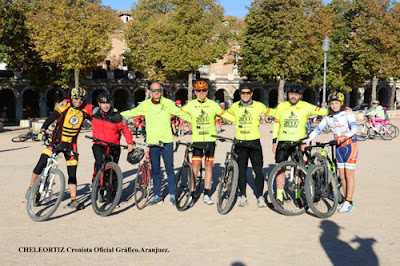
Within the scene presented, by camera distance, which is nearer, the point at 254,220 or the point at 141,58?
the point at 254,220

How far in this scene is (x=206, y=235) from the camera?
206 inches

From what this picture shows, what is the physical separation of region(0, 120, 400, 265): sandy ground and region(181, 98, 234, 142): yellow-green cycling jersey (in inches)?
47.3

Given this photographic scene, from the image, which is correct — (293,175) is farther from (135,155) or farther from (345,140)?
(135,155)

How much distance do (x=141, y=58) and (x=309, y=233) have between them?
36.0m

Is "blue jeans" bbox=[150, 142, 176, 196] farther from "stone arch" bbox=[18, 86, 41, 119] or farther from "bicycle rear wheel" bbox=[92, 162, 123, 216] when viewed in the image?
"stone arch" bbox=[18, 86, 41, 119]

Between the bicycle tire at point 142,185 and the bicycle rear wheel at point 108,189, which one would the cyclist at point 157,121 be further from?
the bicycle rear wheel at point 108,189

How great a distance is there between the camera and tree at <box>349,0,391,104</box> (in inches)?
1654

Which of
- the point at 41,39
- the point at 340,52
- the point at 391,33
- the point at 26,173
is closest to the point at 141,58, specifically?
the point at 41,39

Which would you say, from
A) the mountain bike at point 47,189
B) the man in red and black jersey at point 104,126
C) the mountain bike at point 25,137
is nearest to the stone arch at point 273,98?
the mountain bike at point 25,137

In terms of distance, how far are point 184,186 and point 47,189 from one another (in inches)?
86.4

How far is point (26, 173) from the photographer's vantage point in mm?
10109

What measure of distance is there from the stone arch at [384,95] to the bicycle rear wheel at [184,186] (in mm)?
56441

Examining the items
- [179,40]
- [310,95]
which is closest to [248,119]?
[179,40]

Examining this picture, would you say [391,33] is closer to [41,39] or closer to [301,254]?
[41,39]
